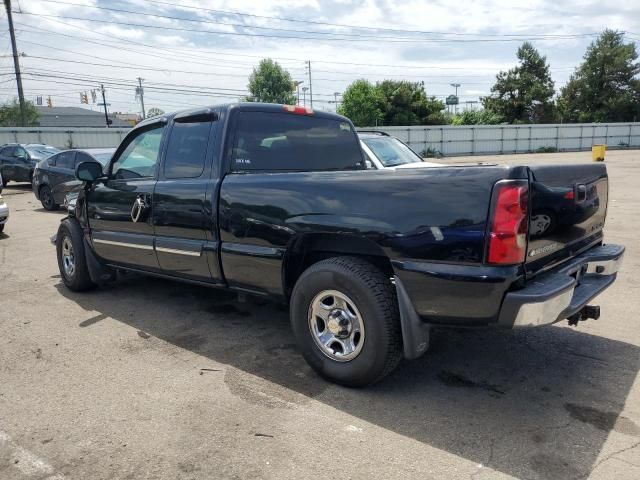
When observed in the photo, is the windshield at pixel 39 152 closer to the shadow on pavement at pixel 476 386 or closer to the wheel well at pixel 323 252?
the shadow on pavement at pixel 476 386

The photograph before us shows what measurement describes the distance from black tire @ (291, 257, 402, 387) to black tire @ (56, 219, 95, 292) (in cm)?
316

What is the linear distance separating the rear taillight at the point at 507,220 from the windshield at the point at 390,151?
5.97 metres

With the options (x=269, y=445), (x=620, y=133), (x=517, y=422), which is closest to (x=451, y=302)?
(x=517, y=422)

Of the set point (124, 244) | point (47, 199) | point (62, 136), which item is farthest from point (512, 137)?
point (124, 244)

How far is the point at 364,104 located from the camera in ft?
161

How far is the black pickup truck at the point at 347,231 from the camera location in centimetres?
272

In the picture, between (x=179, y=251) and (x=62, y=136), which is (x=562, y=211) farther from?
(x=62, y=136)

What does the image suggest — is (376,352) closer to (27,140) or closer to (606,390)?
(606,390)

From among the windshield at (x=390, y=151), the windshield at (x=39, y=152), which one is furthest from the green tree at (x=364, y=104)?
the windshield at (x=390, y=151)

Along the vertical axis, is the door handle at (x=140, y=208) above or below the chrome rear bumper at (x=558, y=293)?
above

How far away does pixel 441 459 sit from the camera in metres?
2.59

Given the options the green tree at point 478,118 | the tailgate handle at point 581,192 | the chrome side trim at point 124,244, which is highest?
the green tree at point 478,118

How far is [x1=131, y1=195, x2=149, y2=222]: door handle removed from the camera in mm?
4527

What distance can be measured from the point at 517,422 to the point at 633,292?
3.03 m
